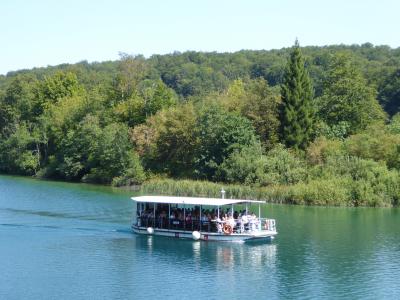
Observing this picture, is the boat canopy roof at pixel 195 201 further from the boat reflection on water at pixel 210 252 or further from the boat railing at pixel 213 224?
the boat reflection on water at pixel 210 252

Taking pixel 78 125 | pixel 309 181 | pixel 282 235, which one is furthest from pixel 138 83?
pixel 282 235

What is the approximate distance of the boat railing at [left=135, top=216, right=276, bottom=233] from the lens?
46.5 metres

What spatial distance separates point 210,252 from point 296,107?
40347 mm

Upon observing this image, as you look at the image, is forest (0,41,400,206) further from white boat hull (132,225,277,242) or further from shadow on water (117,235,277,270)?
shadow on water (117,235,277,270)

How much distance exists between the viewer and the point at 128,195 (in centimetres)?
7394

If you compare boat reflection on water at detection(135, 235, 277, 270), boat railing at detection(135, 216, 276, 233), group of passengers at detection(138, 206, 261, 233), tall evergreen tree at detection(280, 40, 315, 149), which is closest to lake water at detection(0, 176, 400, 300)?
boat reflection on water at detection(135, 235, 277, 270)

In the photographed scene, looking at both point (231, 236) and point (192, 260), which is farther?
point (231, 236)

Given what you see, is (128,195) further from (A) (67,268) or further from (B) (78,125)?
(A) (67,268)

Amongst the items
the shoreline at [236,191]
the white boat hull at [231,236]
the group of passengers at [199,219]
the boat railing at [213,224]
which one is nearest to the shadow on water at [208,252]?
the white boat hull at [231,236]

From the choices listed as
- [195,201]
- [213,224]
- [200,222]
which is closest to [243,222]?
[213,224]

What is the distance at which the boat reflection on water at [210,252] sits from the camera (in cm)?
4047

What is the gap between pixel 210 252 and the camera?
142 feet

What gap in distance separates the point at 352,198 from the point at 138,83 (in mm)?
50251

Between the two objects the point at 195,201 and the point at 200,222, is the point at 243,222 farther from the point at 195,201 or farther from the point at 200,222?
the point at 195,201
